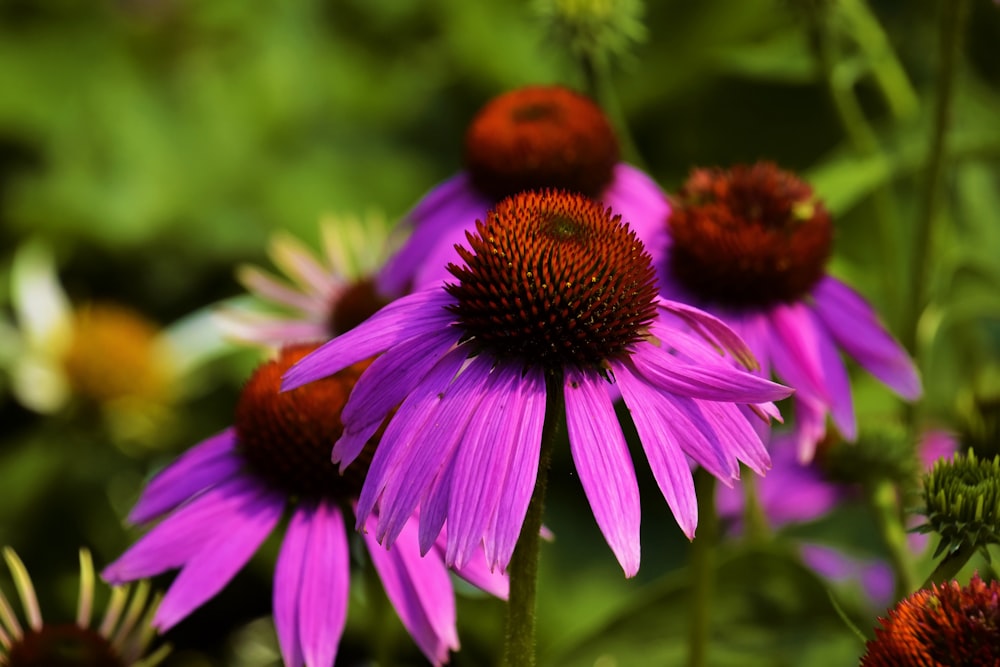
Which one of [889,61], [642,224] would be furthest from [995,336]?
[642,224]

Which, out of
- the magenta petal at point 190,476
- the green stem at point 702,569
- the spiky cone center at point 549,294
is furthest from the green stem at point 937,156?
the magenta petal at point 190,476

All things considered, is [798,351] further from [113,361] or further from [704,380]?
[113,361]

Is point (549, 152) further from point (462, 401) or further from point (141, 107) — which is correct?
point (141, 107)

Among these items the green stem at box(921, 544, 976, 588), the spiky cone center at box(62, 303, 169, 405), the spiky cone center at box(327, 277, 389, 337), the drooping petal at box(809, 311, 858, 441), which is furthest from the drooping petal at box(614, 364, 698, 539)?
the spiky cone center at box(62, 303, 169, 405)

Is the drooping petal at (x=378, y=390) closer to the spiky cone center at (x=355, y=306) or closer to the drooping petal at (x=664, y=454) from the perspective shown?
the drooping petal at (x=664, y=454)

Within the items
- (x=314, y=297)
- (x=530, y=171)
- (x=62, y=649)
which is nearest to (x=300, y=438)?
(x=62, y=649)

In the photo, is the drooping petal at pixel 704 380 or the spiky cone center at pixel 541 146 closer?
the drooping petal at pixel 704 380

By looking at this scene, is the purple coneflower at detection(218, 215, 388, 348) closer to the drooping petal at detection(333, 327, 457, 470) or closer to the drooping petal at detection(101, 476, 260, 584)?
the drooping petal at detection(101, 476, 260, 584)
